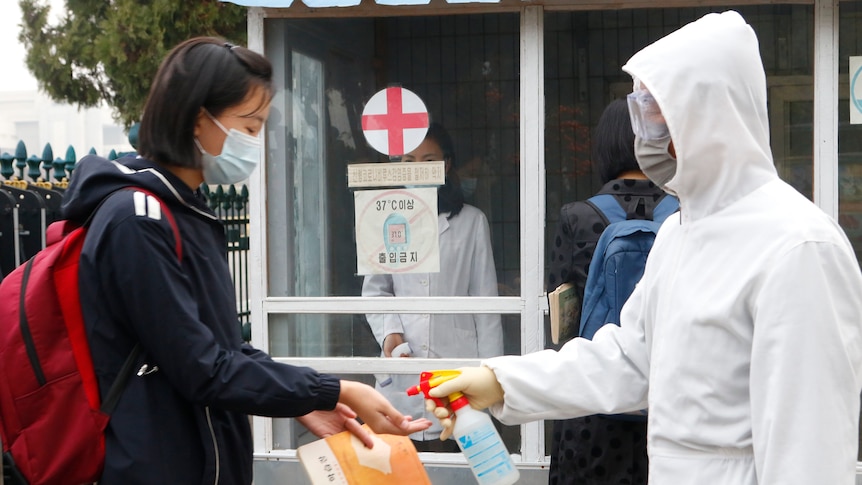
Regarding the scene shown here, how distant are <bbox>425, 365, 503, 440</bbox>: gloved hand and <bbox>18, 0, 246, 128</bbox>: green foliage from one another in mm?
7799

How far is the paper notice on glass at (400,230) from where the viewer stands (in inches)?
192

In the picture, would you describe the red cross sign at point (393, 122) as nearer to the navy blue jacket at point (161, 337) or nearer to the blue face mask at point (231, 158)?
the blue face mask at point (231, 158)

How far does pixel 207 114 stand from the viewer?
2387 millimetres

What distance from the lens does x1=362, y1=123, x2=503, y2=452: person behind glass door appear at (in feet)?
16.1

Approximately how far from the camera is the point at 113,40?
10.5 meters

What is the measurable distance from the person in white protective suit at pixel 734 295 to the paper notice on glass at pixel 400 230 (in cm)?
260

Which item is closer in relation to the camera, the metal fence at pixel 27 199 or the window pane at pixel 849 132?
the window pane at pixel 849 132

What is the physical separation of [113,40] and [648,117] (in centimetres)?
931

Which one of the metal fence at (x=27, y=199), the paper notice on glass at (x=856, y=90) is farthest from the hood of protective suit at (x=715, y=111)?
the metal fence at (x=27, y=199)

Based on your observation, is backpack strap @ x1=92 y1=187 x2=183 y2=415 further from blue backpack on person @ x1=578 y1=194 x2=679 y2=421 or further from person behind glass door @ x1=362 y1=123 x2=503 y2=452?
person behind glass door @ x1=362 y1=123 x2=503 y2=452

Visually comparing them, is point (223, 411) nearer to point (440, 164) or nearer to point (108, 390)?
point (108, 390)

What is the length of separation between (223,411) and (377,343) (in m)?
2.63

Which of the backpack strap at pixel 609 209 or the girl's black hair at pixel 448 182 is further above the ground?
the girl's black hair at pixel 448 182

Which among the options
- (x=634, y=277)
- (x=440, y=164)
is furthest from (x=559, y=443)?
(x=440, y=164)
